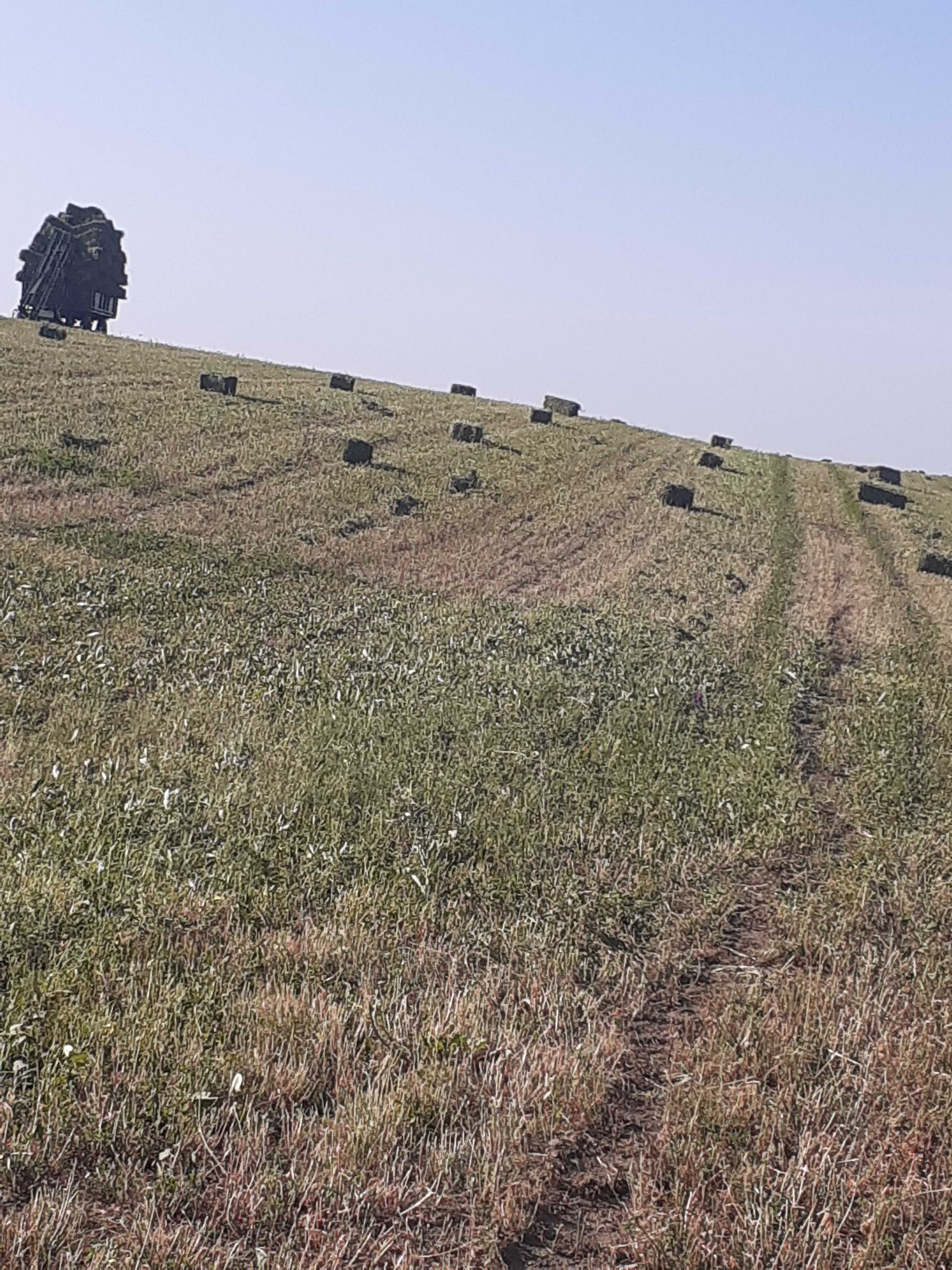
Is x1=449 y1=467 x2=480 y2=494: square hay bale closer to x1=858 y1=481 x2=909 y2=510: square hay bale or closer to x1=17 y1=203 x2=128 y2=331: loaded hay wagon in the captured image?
x1=858 y1=481 x2=909 y2=510: square hay bale

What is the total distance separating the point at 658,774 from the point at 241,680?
3827mm

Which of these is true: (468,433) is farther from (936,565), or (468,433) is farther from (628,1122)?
(628,1122)

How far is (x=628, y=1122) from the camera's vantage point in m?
4.62

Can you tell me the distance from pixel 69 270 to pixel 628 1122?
2267 inches

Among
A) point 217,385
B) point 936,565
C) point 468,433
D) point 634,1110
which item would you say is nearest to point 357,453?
point 468,433

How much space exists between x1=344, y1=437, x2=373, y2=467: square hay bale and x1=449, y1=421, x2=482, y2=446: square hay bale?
21.4ft

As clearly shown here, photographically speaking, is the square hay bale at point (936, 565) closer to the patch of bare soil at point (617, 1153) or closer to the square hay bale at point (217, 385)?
the patch of bare soil at point (617, 1153)

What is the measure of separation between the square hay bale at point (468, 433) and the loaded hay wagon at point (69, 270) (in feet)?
98.2

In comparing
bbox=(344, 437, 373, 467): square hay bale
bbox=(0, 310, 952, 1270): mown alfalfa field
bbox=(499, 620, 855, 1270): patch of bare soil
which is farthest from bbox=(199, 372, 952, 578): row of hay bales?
bbox=(499, 620, 855, 1270): patch of bare soil

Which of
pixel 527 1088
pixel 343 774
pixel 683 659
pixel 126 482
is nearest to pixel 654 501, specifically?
pixel 126 482

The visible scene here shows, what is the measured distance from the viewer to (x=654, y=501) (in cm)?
2900

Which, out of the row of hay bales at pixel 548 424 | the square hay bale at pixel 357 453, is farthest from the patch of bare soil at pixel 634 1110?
the square hay bale at pixel 357 453

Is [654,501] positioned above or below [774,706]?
above

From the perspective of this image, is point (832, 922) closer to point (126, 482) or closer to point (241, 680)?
point (241, 680)
